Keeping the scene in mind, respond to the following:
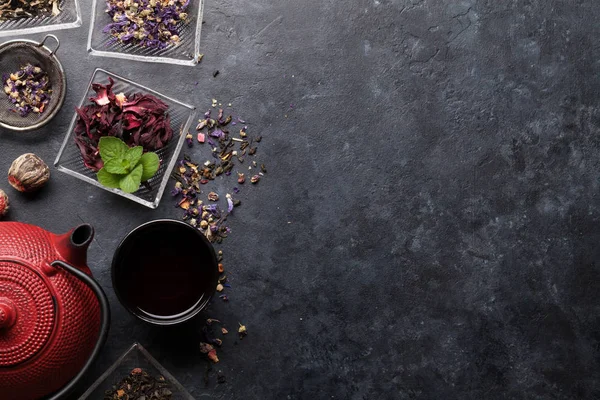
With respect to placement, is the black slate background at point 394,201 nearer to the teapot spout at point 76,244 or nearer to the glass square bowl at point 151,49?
the glass square bowl at point 151,49

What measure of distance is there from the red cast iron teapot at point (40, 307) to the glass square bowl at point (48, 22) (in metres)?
0.75

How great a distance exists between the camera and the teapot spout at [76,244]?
73.6 inches

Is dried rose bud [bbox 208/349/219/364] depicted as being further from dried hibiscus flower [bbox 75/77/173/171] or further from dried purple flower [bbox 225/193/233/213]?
dried hibiscus flower [bbox 75/77/173/171]

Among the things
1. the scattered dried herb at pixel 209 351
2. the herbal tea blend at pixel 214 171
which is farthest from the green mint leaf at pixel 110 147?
the scattered dried herb at pixel 209 351

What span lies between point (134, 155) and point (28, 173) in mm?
408

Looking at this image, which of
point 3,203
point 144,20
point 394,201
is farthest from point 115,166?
point 394,201

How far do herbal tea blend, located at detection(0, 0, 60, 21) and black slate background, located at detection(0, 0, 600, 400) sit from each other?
0.10 meters

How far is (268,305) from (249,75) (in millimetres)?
831

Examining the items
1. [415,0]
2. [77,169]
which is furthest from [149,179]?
[415,0]

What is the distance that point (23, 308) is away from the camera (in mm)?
1851

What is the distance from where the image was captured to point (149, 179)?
91.5 inches

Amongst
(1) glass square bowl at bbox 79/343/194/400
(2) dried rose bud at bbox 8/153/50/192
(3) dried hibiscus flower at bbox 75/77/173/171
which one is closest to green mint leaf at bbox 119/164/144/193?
(3) dried hibiscus flower at bbox 75/77/173/171

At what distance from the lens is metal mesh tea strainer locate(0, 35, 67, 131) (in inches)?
91.0

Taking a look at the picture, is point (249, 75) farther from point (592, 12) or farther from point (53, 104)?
point (592, 12)
